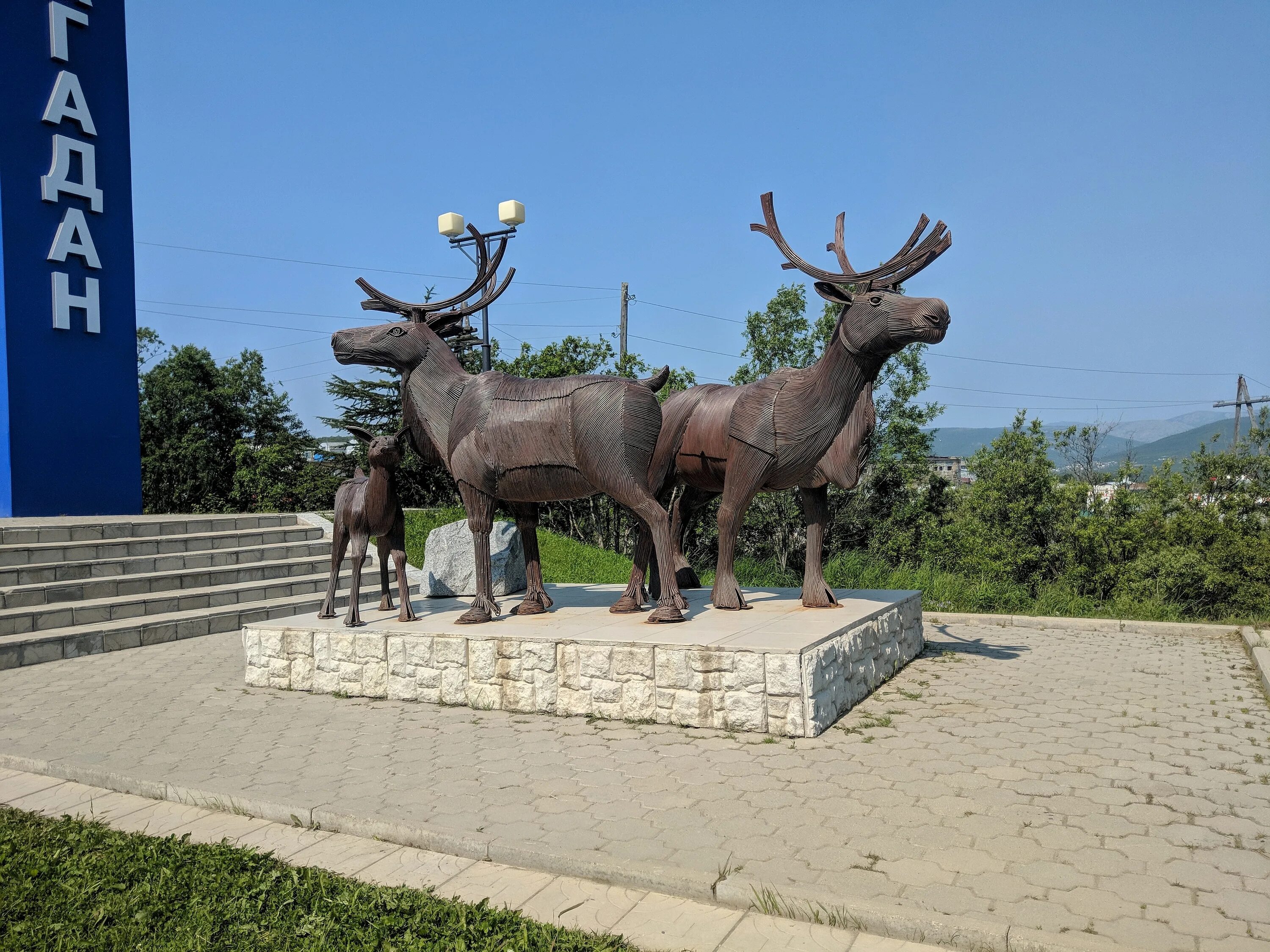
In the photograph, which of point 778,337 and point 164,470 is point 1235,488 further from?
point 164,470

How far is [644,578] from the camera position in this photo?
288 inches

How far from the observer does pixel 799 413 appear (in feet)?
21.2

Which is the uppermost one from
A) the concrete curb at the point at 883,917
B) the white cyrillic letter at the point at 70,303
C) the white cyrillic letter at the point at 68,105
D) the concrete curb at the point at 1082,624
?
the white cyrillic letter at the point at 68,105

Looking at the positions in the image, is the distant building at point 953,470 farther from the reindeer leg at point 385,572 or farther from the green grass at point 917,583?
the reindeer leg at point 385,572

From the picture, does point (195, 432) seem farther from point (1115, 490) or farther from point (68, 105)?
point (1115, 490)

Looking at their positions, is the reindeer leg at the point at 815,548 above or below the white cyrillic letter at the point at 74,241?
below

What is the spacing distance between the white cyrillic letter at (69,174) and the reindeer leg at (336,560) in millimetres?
8879

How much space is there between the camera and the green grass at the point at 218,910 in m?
2.99

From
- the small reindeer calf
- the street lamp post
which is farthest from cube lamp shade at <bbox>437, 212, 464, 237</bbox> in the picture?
the small reindeer calf

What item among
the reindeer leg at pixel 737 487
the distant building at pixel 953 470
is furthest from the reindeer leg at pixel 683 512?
the distant building at pixel 953 470

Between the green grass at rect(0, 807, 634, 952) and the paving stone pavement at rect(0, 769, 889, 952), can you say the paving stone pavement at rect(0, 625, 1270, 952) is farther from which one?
the green grass at rect(0, 807, 634, 952)

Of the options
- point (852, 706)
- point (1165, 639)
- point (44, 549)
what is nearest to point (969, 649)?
point (1165, 639)

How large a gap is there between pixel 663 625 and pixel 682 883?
2.98 metres

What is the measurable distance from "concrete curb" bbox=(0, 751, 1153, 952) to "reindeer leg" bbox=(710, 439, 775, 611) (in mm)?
3297
